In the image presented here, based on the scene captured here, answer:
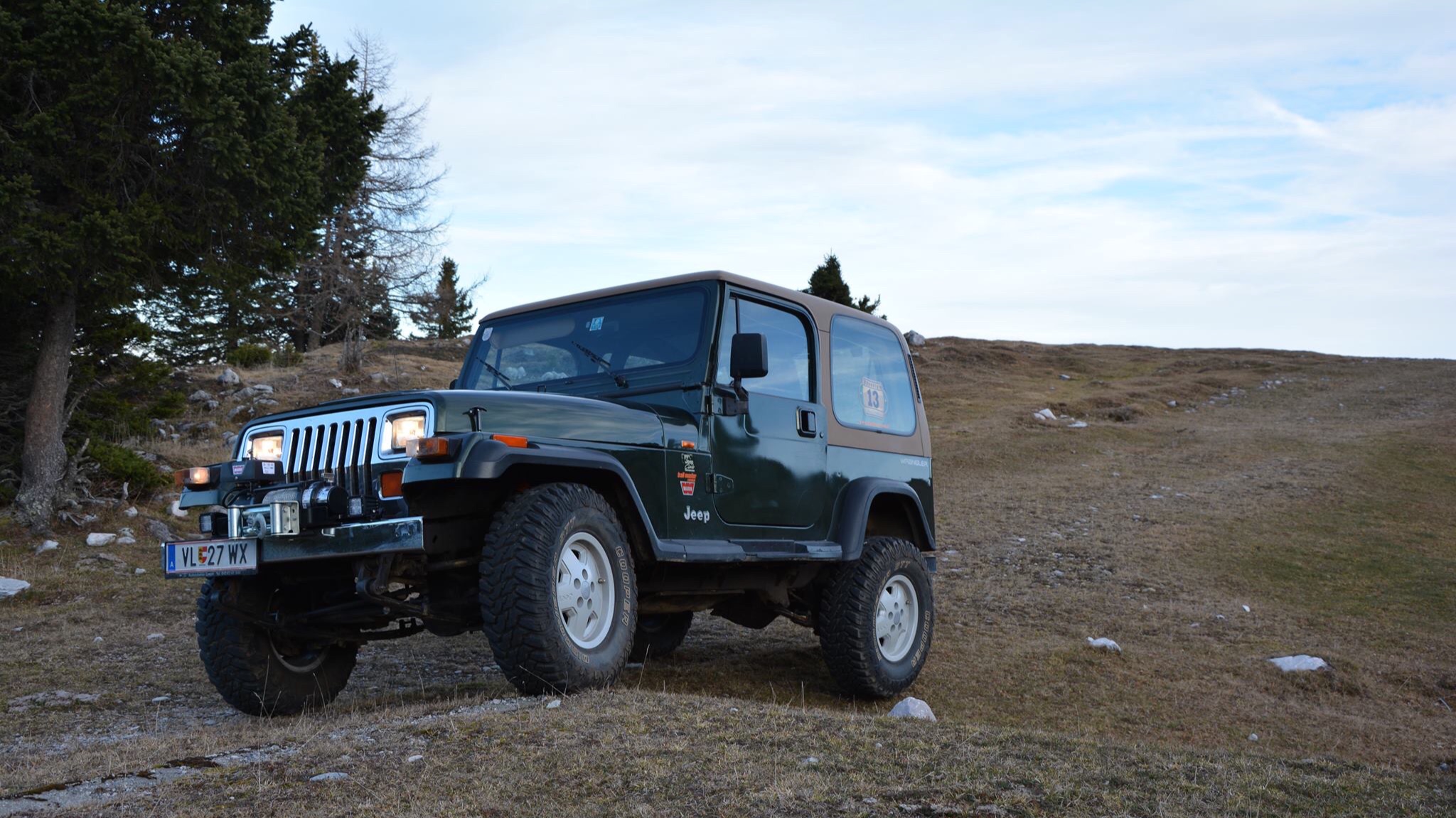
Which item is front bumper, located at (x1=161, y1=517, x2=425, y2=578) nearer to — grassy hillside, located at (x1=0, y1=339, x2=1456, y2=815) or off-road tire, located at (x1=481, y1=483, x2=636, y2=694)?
off-road tire, located at (x1=481, y1=483, x2=636, y2=694)

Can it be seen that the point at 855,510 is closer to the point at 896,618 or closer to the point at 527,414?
the point at 896,618

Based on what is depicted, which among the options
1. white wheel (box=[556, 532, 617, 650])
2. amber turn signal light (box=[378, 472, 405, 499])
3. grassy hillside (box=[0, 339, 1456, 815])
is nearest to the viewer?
grassy hillside (box=[0, 339, 1456, 815])

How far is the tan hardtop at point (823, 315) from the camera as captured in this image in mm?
6523

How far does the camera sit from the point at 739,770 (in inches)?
152

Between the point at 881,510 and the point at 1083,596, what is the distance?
3788mm

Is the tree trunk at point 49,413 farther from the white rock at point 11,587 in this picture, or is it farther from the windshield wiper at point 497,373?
the windshield wiper at point 497,373

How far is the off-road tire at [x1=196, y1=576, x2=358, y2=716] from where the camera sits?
225 inches

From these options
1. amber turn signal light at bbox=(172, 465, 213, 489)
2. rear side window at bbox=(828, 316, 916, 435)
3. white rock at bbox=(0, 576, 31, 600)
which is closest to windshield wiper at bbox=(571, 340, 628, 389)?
rear side window at bbox=(828, 316, 916, 435)

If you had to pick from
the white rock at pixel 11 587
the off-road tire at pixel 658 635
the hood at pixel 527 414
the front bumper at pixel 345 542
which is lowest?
the off-road tire at pixel 658 635

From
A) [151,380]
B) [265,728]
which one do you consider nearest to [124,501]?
[151,380]

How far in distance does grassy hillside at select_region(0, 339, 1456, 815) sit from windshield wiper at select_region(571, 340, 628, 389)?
64.6 inches

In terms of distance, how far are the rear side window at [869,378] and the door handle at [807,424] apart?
1.11ft

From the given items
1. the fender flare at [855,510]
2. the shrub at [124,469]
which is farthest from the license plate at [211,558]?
the shrub at [124,469]

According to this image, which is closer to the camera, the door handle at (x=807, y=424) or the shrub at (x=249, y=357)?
the door handle at (x=807, y=424)
